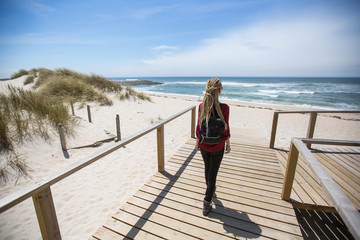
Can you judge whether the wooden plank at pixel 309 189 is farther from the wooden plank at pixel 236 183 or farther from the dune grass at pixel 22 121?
the dune grass at pixel 22 121

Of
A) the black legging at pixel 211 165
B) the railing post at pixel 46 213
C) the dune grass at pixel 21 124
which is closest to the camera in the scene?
the railing post at pixel 46 213

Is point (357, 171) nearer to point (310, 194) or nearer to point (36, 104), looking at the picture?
point (310, 194)

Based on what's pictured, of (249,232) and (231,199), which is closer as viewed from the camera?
(249,232)

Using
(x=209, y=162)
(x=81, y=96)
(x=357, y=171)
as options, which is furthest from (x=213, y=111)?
(x=81, y=96)

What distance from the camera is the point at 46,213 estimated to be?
1.38m

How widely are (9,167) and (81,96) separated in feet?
30.4

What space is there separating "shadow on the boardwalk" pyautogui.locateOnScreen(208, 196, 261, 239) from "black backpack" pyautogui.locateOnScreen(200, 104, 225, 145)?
3.53 ft

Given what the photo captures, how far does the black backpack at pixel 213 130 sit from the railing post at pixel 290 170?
1.14 meters

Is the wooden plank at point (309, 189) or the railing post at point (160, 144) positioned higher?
the railing post at point (160, 144)

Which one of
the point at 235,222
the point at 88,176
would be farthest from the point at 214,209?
the point at 88,176

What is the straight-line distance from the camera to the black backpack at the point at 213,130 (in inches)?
74.6

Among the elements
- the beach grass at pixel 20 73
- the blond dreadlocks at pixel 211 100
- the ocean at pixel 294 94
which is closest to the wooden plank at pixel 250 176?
the blond dreadlocks at pixel 211 100

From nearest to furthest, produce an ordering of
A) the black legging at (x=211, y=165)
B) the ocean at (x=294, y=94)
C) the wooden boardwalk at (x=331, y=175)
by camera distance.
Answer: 1. the black legging at (x=211, y=165)
2. the wooden boardwalk at (x=331, y=175)
3. the ocean at (x=294, y=94)

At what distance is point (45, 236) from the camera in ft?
4.61
